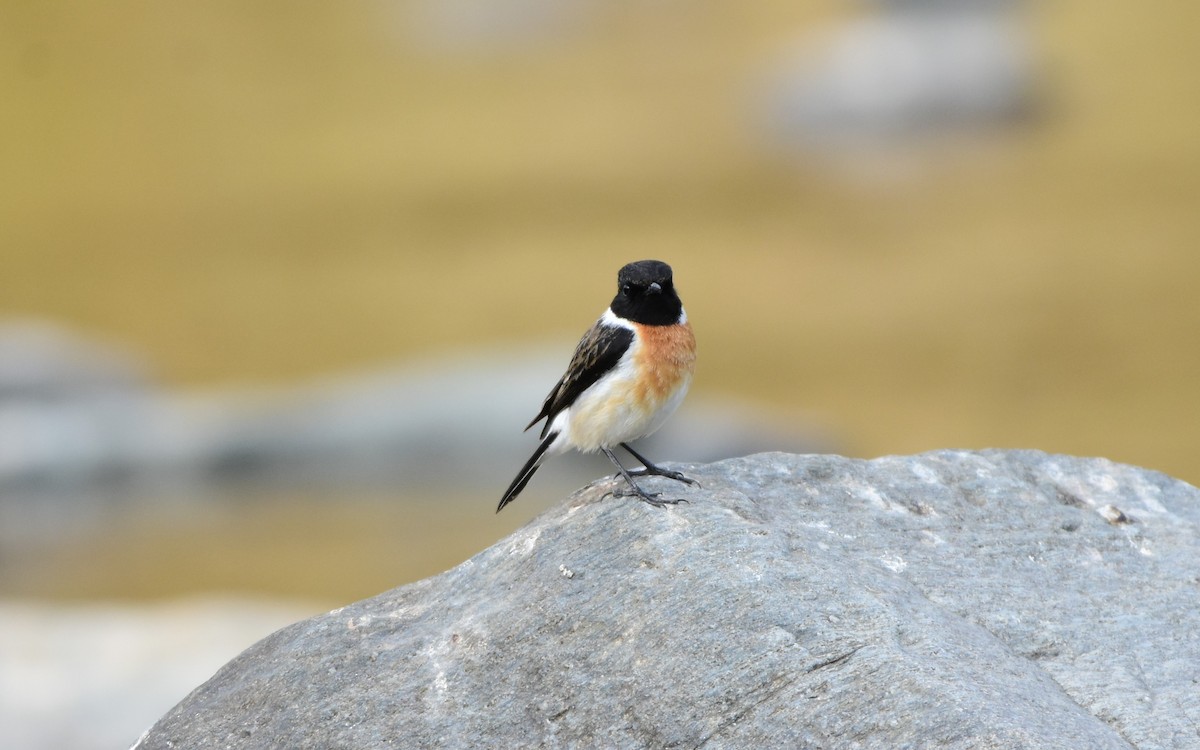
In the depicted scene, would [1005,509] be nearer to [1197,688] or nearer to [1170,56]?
[1197,688]

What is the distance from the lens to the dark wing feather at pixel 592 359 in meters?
5.57

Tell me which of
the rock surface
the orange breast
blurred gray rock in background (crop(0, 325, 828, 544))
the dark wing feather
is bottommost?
the rock surface

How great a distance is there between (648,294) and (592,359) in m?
0.32

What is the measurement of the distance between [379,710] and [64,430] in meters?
11.7

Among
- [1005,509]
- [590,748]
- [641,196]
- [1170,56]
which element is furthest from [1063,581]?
[1170,56]

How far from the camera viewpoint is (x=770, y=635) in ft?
14.8

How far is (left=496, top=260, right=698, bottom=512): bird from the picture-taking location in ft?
18.1

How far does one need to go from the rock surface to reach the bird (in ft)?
0.81

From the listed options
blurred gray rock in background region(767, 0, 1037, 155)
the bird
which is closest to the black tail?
the bird

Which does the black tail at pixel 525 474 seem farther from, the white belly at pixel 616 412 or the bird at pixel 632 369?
the white belly at pixel 616 412

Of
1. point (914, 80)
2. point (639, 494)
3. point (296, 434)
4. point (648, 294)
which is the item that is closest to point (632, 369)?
point (648, 294)

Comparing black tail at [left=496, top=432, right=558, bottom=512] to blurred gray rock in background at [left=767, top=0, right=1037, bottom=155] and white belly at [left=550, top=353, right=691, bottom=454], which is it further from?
blurred gray rock in background at [left=767, top=0, right=1037, bottom=155]

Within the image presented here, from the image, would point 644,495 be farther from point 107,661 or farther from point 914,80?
point 914,80

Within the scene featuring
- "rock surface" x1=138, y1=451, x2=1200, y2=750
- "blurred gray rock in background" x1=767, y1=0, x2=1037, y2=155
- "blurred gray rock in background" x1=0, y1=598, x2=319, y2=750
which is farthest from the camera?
"blurred gray rock in background" x1=767, y1=0, x2=1037, y2=155
